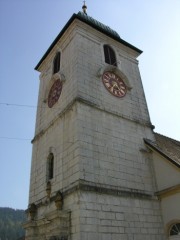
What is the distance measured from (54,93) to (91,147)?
539 centimetres

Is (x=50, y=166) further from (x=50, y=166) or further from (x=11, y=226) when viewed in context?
(x=11, y=226)

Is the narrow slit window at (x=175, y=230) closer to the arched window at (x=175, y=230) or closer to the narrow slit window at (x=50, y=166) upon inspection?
the arched window at (x=175, y=230)

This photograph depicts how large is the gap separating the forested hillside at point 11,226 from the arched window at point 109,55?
89927 mm

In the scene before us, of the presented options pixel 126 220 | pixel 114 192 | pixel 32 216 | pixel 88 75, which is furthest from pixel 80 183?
pixel 88 75

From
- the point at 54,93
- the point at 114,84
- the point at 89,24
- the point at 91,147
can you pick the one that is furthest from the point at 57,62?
the point at 91,147

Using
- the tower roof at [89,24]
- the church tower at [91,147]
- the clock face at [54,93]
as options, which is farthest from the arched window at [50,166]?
the tower roof at [89,24]

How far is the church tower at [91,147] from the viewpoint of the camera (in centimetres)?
962

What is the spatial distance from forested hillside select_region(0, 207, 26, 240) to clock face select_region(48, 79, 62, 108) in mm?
88280

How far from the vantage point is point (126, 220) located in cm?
1015

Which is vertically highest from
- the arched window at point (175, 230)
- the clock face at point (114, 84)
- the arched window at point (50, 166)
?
the clock face at point (114, 84)

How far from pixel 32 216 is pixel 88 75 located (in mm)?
7563

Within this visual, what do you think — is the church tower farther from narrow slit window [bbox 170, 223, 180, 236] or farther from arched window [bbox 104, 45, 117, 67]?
narrow slit window [bbox 170, 223, 180, 236]

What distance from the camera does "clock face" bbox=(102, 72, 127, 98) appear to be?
13972mm

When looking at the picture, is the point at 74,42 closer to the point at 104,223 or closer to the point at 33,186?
the point at 33,186
